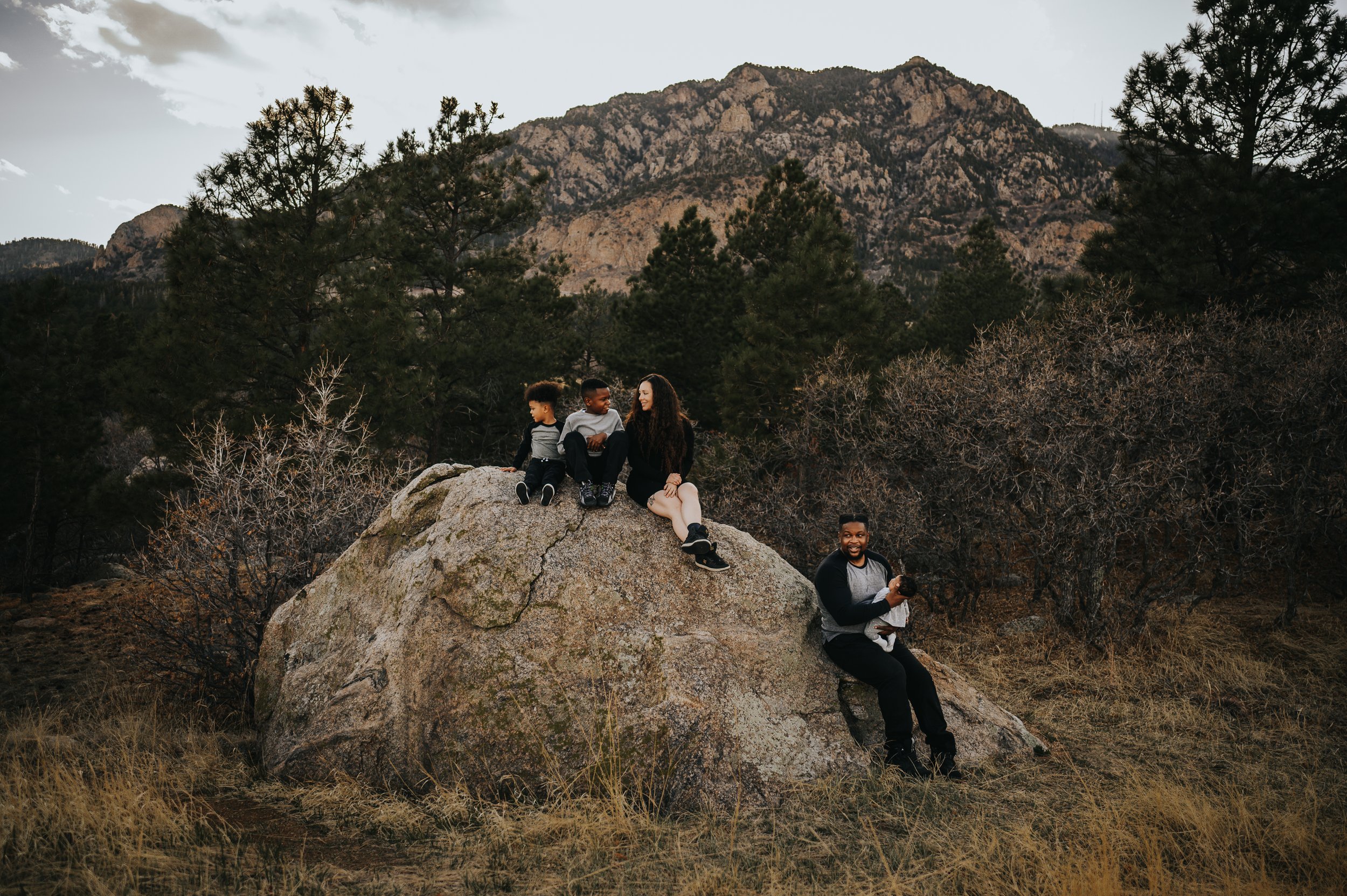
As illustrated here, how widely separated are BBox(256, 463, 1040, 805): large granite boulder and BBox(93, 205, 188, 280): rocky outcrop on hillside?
118 m

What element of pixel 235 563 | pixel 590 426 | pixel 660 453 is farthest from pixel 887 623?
pixel 235 563

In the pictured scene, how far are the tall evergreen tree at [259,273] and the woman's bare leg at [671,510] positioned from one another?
371 inches

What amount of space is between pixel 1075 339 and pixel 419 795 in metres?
11.1

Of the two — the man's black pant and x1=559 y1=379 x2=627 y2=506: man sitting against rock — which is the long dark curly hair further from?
the man's black pant

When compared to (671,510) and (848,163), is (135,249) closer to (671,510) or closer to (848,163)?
(848,163)

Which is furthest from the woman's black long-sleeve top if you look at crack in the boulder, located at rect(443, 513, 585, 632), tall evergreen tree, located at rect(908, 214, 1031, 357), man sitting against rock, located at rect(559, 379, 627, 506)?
tall evergreen tree, located at rect(908, 214, 1031, 357)

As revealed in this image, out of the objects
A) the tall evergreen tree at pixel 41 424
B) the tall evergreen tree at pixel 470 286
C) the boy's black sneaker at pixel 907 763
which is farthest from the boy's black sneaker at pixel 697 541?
the tall evergreen tree at pixel 41 424

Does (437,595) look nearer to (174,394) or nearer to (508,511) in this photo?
(508,511)

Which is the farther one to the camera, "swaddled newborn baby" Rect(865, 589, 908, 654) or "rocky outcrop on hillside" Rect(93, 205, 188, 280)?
"rocky outcrop on hillside" Rect(93, 205, 188, 280)

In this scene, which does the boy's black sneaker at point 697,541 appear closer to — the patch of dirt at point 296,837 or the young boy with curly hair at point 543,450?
the young boy with curly hair at point 543,450

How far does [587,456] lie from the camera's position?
5.23 meters

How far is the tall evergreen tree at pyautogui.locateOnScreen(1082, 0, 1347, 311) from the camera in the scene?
11711 millimetres

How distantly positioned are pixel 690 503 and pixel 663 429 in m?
0.62

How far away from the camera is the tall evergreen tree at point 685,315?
18547 mm
